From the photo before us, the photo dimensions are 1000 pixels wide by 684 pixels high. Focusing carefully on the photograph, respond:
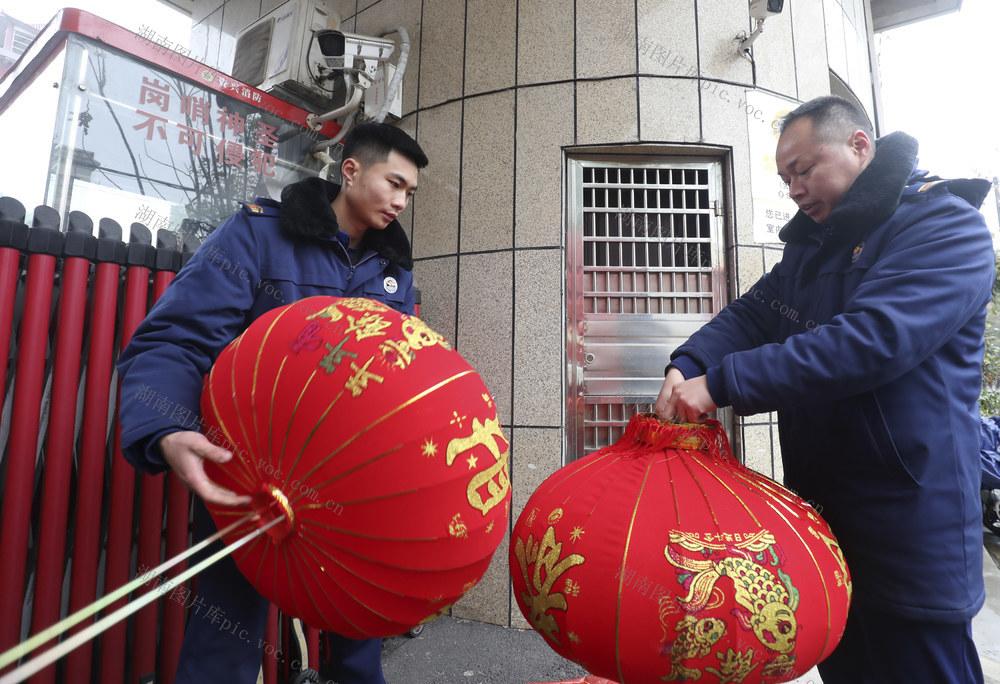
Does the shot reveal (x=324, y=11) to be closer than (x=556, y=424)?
No

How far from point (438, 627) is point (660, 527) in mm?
2460

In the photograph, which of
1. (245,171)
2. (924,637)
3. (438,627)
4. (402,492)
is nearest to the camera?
(402,492)

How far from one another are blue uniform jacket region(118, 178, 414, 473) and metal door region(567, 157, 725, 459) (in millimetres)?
1528

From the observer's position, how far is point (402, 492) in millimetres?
936

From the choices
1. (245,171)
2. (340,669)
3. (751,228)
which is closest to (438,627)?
(340,669)

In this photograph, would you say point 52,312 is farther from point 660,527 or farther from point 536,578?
point 660,527

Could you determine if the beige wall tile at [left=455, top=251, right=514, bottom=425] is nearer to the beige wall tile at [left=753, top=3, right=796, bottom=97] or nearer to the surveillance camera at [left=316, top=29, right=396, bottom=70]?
the surveillance camera at [left=316, top=29, right=396, bottom=70]

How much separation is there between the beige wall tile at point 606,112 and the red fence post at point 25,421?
105 inches

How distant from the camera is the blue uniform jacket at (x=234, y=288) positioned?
3.84 ft

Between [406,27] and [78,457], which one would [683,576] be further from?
[406,27]

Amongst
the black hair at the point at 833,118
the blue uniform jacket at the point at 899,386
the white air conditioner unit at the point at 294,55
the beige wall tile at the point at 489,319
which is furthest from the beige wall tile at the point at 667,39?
the white air conditioner unit at the point at 294,55

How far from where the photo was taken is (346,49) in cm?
362

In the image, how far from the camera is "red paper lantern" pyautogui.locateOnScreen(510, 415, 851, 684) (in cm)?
100

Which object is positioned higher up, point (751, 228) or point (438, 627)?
point (751, 228)
